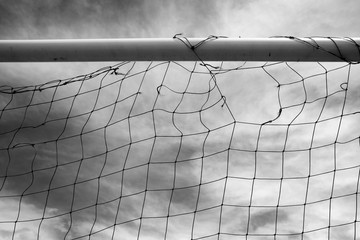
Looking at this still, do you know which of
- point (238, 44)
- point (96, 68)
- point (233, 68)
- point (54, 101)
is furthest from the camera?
point (54, 101)

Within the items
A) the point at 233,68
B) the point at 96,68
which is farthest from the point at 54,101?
the point at 233,68

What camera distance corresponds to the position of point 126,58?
304cm

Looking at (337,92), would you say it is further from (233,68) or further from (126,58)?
(126,58)

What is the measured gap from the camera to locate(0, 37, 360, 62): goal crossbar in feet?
9.46

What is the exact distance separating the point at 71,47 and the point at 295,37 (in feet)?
5.28

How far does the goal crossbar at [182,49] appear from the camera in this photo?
114 inches

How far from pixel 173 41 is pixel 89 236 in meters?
1.79

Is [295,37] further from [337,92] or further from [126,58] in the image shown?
[126,58]

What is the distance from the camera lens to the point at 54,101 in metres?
3.82

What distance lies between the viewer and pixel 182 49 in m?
3.00

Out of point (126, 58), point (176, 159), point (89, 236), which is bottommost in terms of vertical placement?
point (89, 236)

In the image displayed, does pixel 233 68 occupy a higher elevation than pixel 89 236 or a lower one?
higher

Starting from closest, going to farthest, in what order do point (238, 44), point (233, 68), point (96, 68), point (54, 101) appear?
point (238, 44), point (233, 68), point (96, 68), point (54, 101)

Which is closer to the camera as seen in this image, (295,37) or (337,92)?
(295,37)
